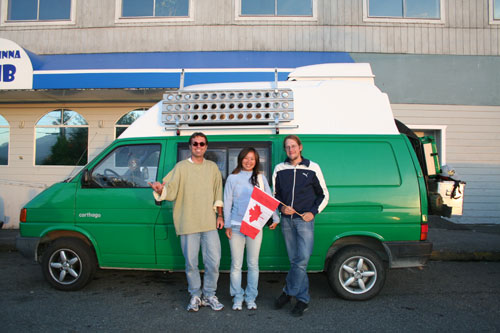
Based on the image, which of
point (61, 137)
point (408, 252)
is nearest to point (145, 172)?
point (408, 252)

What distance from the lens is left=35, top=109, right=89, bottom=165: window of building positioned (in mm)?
9852

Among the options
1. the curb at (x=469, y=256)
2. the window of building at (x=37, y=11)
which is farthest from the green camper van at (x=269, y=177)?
the window of building at (x=37, y=11)

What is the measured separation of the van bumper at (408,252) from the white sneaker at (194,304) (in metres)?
2.33

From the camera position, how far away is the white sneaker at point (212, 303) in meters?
3.97

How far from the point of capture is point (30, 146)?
32.7ft

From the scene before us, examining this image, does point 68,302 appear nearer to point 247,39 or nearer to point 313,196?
point 313,196

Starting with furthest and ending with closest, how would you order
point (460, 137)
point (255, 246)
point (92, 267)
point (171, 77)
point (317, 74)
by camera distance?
point (460, 137) < point (171, 77) < point (317, 74) < point (92, 267) < point (255, 246)

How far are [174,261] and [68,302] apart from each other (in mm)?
1352

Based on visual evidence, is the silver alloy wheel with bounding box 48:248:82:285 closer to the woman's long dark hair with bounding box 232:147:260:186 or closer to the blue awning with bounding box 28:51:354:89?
the woman's long dark hair with bounding box 232:147:260:186

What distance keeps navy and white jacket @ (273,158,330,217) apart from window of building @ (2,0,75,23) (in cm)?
936

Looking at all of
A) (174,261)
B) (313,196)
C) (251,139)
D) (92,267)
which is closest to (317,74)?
(251,139)

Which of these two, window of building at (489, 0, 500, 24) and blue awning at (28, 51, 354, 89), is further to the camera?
window of building at (489, 0, 500, 24)

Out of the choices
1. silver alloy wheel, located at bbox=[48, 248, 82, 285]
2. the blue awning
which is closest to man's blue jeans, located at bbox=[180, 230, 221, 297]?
silver alloy wheel, located at bbox=[48, 248, 82, 285]

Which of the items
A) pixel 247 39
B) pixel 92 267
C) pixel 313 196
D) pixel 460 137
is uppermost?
pixel 247 39
